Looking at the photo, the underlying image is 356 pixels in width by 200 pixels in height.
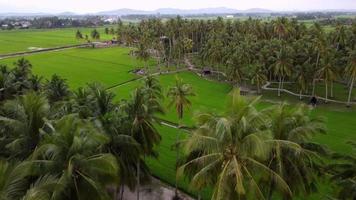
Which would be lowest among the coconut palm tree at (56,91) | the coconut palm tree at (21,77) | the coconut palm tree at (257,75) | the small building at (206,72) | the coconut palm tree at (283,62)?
the small building at (206,72)

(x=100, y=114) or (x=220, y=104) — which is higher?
(x=100, y=114)

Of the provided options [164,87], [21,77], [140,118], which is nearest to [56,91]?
[21,77]

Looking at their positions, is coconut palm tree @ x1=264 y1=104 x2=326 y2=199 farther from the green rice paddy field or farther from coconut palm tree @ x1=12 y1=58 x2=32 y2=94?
coconut palm tree @ x1=12 y1=58 x2=32 y2=94

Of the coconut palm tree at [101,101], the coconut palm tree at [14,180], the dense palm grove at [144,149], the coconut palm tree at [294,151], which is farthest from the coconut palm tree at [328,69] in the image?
the coconut palm tree at [14,180]

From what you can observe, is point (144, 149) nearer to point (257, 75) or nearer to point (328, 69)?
point (257, 75)

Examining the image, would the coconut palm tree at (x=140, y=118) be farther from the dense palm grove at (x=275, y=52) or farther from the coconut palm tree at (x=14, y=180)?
the dense palm grove at (x=275, y=52)

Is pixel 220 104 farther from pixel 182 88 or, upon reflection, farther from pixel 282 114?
pixel 282 114

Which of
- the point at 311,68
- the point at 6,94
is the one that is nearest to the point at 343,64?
the point at 311,68
